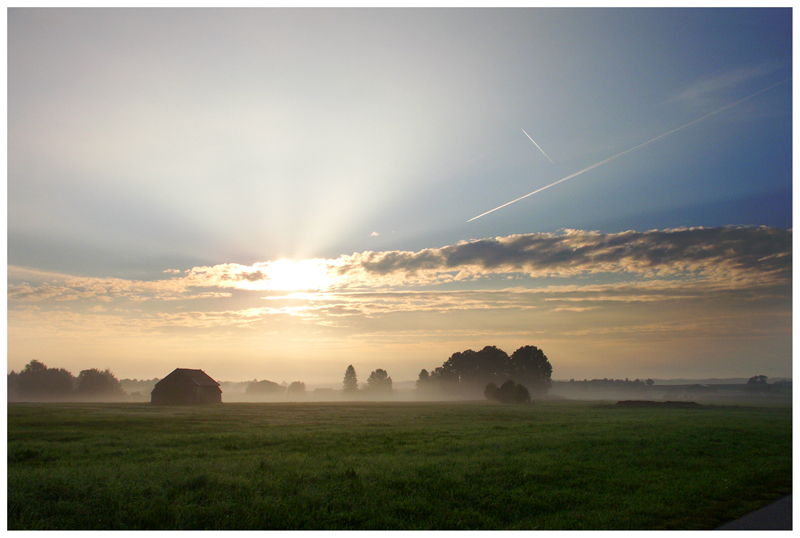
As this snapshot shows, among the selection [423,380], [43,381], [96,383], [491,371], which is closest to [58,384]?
[43,381]

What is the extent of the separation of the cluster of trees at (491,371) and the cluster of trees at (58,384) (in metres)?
102

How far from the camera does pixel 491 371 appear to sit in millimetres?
129500

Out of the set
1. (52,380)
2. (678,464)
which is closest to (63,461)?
(678,464)

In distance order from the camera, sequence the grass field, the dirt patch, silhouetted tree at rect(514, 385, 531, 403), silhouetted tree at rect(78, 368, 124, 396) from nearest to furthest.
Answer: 1. the grass field
2. the dirt patch
3. silhouetted tree at rect(514, 385, 531, 403)
4. silhouetted tree at rect(78, 368, 124, 396)

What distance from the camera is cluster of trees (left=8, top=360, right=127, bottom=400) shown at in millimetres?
113312

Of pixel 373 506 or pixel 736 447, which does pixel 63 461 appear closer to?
pixel 373 506

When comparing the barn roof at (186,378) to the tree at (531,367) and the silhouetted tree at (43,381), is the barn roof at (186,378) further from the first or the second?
the tree at (531,367)

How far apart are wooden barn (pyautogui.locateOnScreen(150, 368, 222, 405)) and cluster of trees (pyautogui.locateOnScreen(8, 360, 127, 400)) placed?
2467 inches

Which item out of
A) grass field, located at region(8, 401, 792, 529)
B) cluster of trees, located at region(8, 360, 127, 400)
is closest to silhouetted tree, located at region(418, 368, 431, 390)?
cluster of trees, located at region(8, 360, 127, 400)

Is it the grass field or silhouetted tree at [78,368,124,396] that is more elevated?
the grass field

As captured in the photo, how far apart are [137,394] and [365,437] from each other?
178 meters

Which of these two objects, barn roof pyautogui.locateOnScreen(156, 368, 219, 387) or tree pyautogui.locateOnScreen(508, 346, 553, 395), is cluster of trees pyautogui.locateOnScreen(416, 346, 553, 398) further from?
barn roof pyautogui.locateOnScreen(156, 368, 219, 387)

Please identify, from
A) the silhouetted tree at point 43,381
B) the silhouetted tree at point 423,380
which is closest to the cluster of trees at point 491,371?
the silhouetted tree at point 423,380

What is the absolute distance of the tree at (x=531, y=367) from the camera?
125 meters
